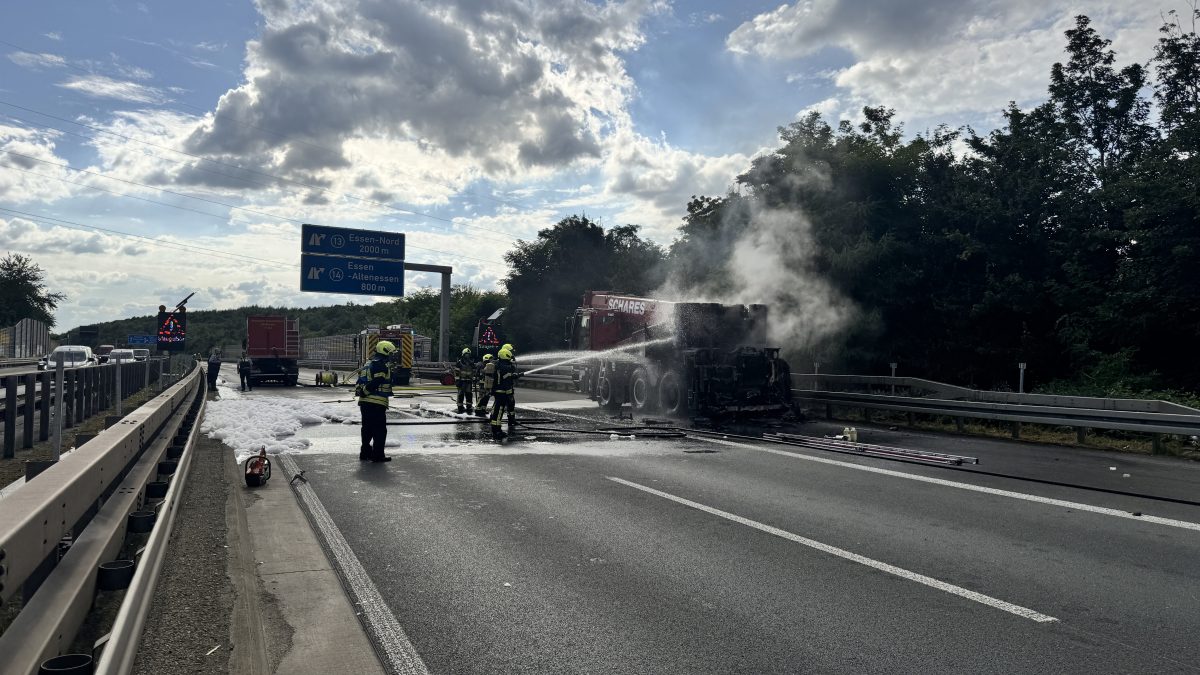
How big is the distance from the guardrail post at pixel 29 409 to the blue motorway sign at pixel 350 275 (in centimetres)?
2125

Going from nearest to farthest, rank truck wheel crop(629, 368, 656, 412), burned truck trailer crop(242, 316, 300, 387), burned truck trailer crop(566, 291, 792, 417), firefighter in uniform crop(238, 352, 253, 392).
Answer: burned truck trailer crop(566, 291, 792, 417)
truck wheel crop(629, 368, 656, 412)
firefighter in uniform crop(238, 352, 253, 392)
burned truck trailer crop(242, 316, 300, 387)

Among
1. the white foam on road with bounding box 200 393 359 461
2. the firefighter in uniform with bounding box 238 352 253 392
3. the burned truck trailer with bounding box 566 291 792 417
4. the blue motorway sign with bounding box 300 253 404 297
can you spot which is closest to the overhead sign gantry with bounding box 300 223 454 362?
the blue motorway sign with bounding box 300 253 404 297

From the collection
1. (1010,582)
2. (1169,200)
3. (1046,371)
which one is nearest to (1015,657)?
(1010,582)

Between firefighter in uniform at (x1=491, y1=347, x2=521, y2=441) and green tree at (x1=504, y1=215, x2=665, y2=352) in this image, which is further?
green tree at (x1=504, y1=215, x2=665, y2=352)

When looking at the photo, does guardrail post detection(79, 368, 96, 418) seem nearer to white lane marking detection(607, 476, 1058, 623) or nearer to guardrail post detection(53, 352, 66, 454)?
guardrail post detection(53, 352, 66, 454)

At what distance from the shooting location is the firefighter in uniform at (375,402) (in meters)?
Answer: 10.5

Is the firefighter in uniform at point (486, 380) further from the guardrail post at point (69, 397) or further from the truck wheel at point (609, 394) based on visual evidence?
the guardrail post at point (69, 397)

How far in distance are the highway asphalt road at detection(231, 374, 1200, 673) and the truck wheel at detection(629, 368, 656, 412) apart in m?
8.24

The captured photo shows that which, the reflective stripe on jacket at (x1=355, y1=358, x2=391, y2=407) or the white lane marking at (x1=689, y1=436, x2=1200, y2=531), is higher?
the reflective stripe on jacket at (x1=355, y1=358, x2=391, y2=407)

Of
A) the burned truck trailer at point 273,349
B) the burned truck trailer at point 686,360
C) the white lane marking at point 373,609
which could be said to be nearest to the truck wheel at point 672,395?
the burned truck trailer at point 686,360

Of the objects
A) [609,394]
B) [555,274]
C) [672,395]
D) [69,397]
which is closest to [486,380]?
[672,395]

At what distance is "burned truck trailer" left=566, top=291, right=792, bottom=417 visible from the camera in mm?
16453

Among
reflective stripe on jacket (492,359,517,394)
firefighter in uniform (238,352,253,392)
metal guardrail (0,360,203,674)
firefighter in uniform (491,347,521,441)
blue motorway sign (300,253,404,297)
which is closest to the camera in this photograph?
metal guardrail (0,360,203,674)

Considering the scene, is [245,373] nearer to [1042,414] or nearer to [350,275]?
[350,275]
